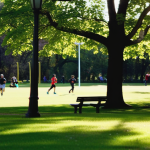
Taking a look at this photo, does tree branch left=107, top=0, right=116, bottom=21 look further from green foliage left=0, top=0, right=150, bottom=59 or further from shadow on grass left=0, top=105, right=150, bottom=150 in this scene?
shadow on grass left=0, top=105, right=150, bottom=150

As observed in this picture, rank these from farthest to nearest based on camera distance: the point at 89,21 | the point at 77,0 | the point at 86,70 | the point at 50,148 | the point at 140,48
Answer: the point at 86,70 → the point at 140,48 → the point at 89,21 → the point at 77,0 → the point at 50,148

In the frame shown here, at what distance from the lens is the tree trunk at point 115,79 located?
22.0m

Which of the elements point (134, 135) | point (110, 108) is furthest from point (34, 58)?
point (110, 108)

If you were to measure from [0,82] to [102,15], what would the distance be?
1240 cm

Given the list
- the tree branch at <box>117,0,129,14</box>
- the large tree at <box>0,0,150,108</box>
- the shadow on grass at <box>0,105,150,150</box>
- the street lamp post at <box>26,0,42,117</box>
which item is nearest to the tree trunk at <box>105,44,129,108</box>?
the large tree at <box>0,0,150,108</box>

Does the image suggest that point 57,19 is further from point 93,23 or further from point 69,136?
point 69,136

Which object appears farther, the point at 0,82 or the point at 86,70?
the point at 86,70

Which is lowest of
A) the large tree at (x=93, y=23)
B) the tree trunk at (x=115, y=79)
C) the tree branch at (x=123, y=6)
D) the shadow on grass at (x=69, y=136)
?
the shadow on grass at (x=69, y=136)

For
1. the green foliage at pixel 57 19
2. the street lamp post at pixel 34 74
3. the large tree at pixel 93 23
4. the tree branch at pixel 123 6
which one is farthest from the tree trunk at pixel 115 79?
the street lamp post at pixel 34 74

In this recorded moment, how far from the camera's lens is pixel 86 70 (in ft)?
298

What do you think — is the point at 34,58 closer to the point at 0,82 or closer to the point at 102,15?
the point at 102,15

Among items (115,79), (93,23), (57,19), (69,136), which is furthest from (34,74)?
(93,23)

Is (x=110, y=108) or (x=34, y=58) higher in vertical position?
(x=34, y=58)

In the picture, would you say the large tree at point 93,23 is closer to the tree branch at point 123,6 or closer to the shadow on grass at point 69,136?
the tree branch at point 123,6
